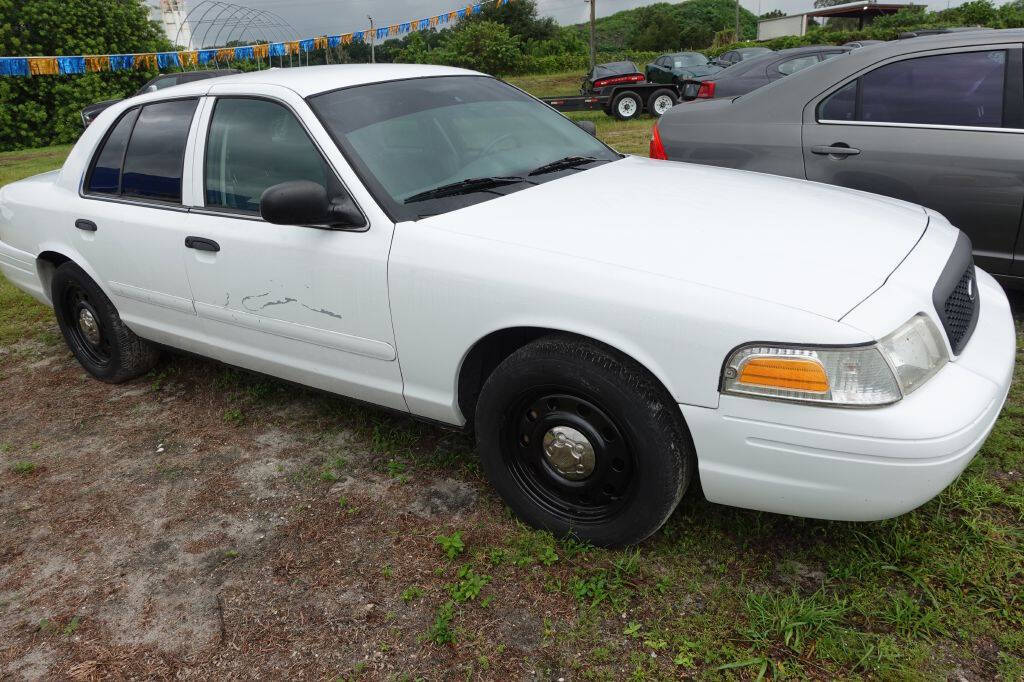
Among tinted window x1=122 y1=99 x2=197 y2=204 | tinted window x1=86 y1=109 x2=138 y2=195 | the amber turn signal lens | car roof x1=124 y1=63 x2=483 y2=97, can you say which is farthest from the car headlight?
tinted window x1=86 y1=109 x2=138 y2=195

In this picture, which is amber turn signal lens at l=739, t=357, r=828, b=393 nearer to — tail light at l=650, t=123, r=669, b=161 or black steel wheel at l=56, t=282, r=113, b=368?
tail light at l=650, t=123, r=669, b=161

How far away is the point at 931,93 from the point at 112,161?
4.24m

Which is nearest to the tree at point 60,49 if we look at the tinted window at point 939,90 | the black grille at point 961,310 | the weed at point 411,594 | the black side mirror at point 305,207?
the black side mirror at point 305,207

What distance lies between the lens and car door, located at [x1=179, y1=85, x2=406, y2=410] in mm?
2787

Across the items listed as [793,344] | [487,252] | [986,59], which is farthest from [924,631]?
[986,59]

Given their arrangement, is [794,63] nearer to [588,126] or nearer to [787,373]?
[588,126]

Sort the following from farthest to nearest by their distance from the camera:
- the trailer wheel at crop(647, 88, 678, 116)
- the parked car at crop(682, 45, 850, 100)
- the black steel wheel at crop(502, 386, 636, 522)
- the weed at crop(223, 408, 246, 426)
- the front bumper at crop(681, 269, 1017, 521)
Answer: the trailer wheel at crop(647, 88, 678, 116), the parked car at crop(682, 45, 850, 100), the weed at crop(223, 408, 246, 426), the black steel wheel at crop(502, 386, 636, 522), the front bumper at crop(681, 269, 1017, 521)

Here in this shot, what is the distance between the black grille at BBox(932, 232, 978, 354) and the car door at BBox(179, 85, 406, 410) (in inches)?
70.3

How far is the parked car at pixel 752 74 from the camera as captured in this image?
10055mm

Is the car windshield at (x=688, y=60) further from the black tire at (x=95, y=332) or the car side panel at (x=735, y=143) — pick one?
the black tire at (x=95, y=332)

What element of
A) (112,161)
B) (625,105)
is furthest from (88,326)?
(625,105)

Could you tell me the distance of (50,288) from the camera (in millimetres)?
4344

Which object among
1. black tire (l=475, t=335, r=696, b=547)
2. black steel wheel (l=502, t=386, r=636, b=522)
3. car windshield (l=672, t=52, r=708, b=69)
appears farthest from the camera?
car windshield (l=672, t=52, r=708, b=69)

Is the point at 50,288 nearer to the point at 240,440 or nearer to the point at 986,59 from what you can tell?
the point at 240,440
